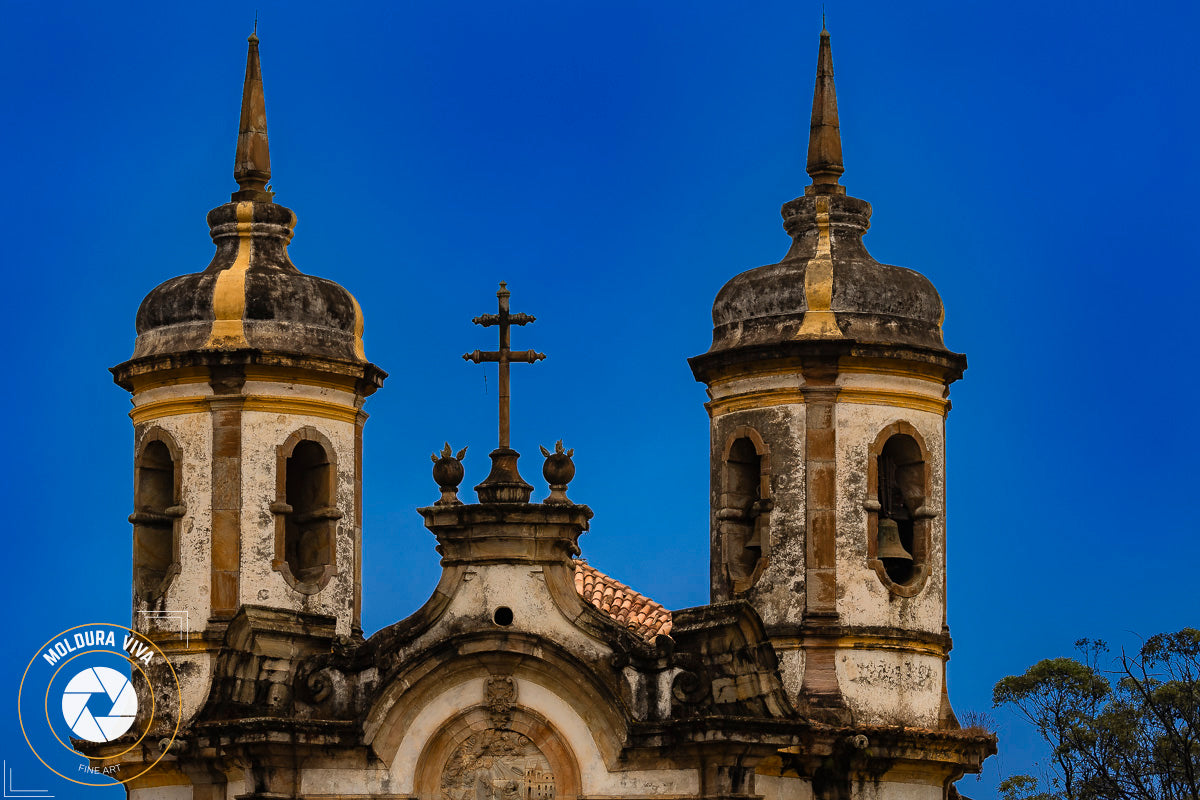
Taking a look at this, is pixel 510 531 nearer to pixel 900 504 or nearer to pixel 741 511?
pixel 741 511

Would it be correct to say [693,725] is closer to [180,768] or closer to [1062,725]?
[180,768]

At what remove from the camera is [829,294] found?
109ft

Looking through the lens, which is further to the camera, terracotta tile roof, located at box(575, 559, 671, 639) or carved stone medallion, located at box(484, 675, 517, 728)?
terracotta tile roof, located at box(575, 559, 671, 639)

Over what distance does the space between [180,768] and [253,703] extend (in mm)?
2577

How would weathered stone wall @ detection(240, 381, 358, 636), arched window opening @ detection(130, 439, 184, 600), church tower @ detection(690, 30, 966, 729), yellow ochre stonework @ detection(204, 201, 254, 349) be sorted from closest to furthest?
1. church tower @ detection(690, 30, 966, 729)
2. weathered stone wall @ detection(240, 381, 358, 636)
3. yellow ochre stonework @ detection(204, 201, 254, 349)
4. arched window opening @ detection(130, 439, 184, 600)

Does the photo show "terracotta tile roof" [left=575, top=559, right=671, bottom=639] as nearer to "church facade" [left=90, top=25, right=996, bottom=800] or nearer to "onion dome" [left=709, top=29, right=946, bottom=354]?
"church facade" [left=90, top=25, right=996, bottom=800]

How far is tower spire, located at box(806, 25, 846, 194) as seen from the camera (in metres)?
34.6

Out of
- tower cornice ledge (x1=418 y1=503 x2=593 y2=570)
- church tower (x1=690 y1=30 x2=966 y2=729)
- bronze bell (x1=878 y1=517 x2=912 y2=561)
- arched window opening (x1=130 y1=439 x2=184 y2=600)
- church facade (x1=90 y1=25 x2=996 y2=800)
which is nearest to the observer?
church facade (x1=90 y1=25 x2=996 y2=800)

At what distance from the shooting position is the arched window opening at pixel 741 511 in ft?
110

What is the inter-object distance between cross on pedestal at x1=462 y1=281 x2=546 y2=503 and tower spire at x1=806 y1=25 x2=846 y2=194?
4823 millimetres

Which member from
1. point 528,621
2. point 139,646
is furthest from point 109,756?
point 528,621

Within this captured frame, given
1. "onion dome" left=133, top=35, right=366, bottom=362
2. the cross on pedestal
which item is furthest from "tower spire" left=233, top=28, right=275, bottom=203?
the cross on pedestal

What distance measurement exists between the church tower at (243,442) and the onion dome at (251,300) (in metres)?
0.02

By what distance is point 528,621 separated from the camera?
98.8 ft
